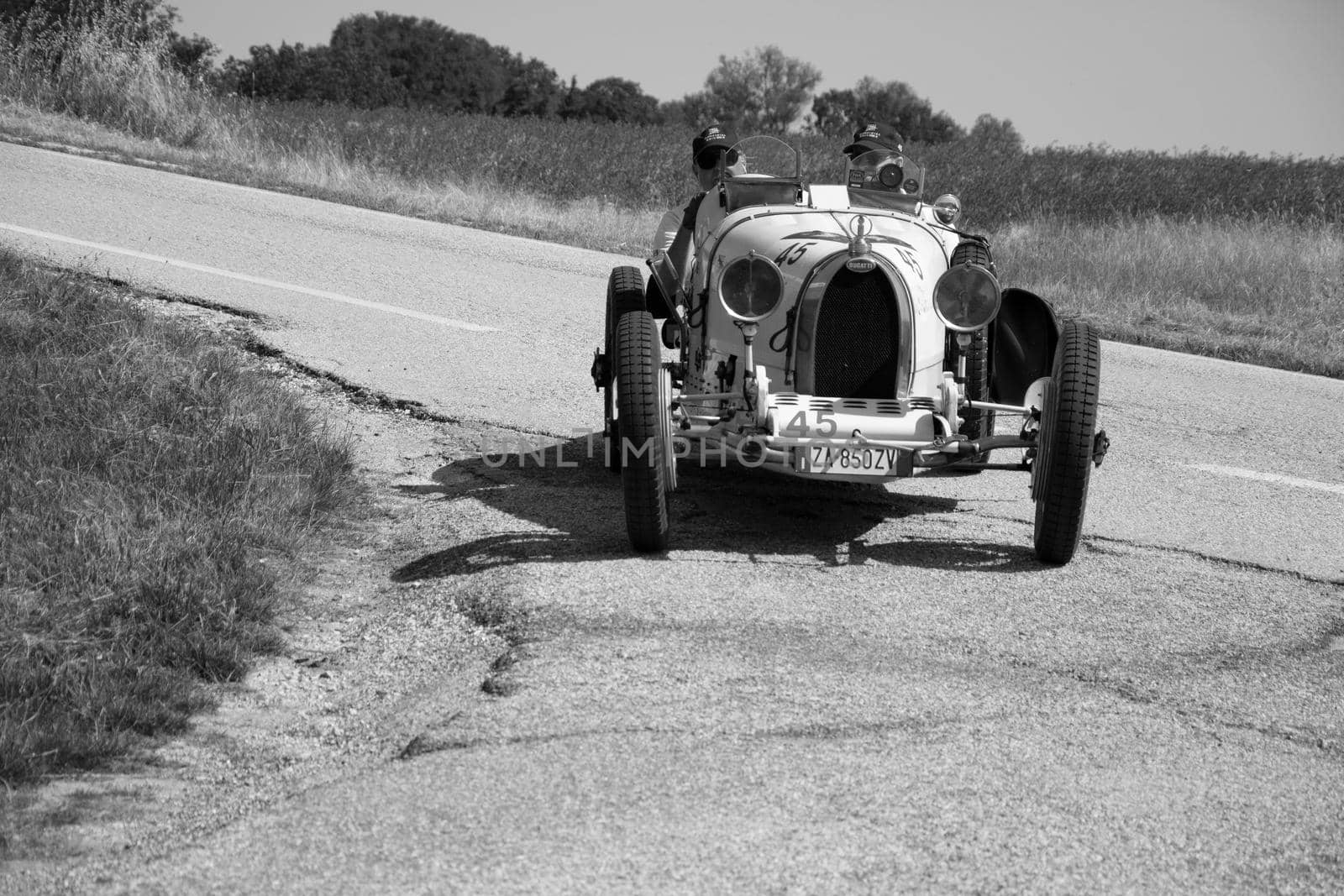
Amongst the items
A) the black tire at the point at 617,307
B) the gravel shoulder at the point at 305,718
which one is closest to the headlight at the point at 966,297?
the black tire at the point at 617,307

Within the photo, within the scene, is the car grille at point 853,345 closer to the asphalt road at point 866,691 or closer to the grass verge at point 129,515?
the asphalt road at point 866,691

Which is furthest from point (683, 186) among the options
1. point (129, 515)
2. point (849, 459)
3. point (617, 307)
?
point (129, 515)

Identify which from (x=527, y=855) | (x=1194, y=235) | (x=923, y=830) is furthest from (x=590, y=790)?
(x=1194, y=235)

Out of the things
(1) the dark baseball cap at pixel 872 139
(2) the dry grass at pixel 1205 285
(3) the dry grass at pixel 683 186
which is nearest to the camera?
(1) the dark baseball cap at pixel 872 139

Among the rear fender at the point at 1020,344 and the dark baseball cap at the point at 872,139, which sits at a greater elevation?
the dark baseball cap at the point at 872,139

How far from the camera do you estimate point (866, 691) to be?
407 centimetres

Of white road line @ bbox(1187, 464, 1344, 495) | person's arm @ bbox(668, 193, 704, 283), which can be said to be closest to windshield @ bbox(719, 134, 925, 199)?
person's arm @ bbox(668, 193, 704, 283)

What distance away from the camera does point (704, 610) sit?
4.64 meters

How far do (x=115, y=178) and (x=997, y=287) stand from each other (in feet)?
32.7

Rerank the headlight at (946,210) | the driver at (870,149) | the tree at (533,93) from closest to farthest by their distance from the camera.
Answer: the headlight at (946,210) → the driver at (870,149) → the tree at (533,93)

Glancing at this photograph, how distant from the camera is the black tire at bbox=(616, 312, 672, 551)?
503 cm

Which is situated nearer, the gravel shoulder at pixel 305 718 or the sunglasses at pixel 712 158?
the gravel shoulder at pixel 305 718

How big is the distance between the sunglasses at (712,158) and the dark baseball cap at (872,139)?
3.24 feet

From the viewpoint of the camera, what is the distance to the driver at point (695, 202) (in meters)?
6.71
